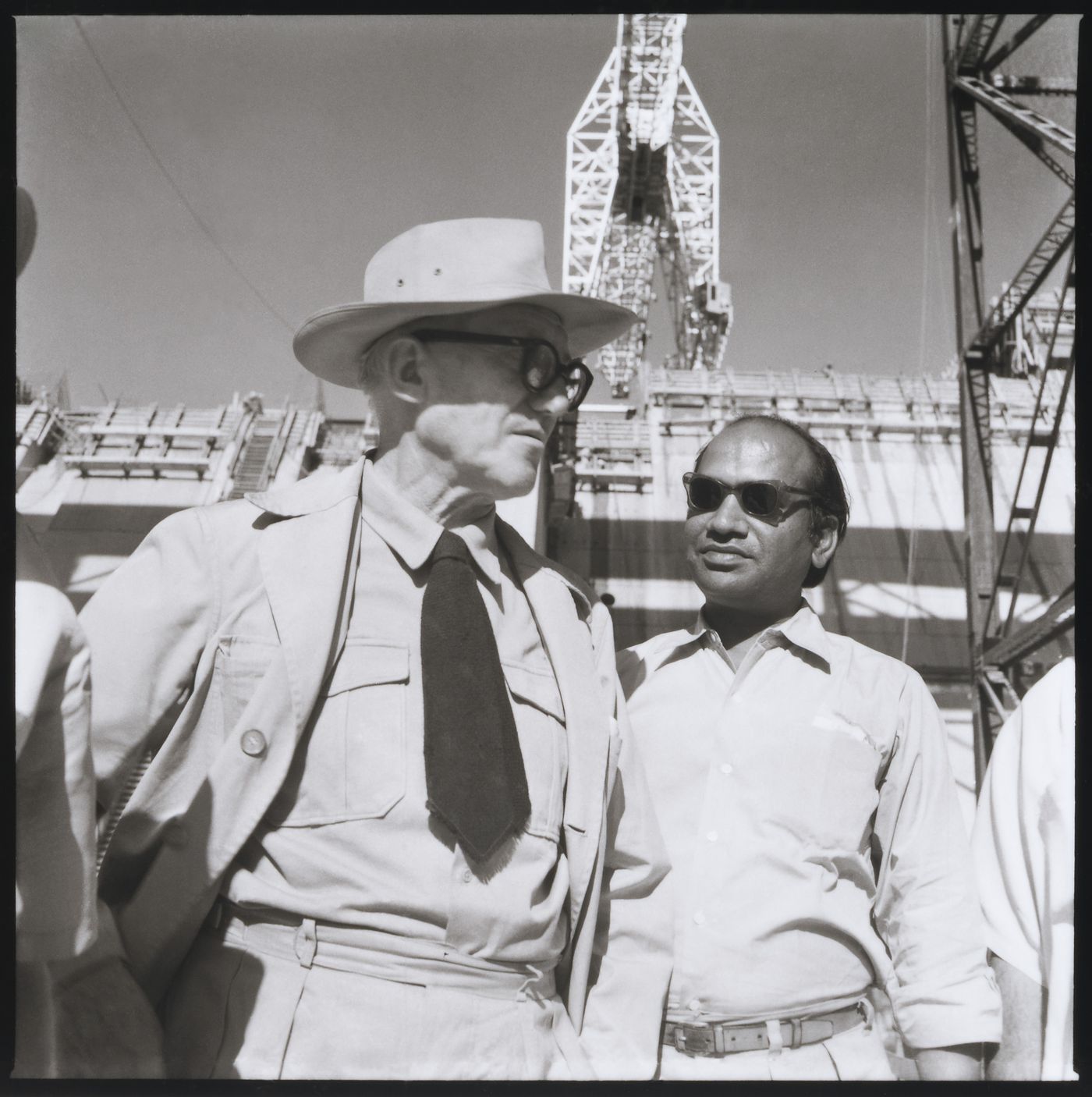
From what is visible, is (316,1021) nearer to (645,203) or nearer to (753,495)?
(753,495)

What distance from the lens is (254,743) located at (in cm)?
202

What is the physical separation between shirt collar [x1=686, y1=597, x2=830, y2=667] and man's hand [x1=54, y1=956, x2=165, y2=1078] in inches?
64.2

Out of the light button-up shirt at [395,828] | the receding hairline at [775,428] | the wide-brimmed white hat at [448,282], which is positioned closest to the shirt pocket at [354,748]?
the light button-up shirt at [395,828]

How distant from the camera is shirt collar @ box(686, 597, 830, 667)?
2.71 m

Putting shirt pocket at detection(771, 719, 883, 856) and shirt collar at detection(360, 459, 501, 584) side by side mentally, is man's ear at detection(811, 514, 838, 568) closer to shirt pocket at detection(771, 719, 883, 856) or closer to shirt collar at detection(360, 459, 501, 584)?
shirt pocket at detection(771, 719, 883, 856)

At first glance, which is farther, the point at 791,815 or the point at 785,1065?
the point at 791,815

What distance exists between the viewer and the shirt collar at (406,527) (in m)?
2.32

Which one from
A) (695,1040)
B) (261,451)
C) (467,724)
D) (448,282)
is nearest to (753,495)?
(448,282)

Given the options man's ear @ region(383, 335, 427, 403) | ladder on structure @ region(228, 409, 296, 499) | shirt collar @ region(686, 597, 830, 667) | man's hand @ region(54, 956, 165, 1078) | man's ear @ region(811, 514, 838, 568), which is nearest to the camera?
man's hand @ region(54, 956, 165, 1078)

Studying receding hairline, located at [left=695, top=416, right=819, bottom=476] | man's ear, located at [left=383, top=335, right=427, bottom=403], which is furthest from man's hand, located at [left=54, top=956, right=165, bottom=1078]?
receding hairline, located at [left=695, top=416, right=819, bottom=476]

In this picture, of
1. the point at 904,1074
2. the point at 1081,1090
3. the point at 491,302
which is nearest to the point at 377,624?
the point at 491,302

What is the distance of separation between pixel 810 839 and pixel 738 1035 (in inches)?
18.9

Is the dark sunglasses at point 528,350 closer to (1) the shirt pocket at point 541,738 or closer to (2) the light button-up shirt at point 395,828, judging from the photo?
→ (2) the light button-up shirt at point 395,828

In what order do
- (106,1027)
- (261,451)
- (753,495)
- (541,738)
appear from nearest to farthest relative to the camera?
1. (106,1027)
2. (541,738)
3. (753,495)
4. (261,451)
